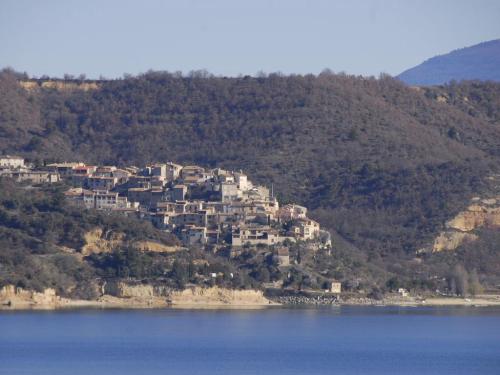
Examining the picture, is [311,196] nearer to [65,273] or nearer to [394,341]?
[65,273]

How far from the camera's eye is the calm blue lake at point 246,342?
206ft

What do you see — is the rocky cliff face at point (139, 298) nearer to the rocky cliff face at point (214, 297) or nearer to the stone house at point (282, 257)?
the rocky cliff face at point (214, 297)

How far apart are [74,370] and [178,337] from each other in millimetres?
12376

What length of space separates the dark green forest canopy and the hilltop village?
23.6 ft

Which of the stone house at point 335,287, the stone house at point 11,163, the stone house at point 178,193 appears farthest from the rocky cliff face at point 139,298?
the stone house at point 11,163

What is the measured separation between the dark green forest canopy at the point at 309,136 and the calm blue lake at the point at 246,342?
101 ft

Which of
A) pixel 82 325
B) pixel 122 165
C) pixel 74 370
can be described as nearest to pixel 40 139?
pixel 122 165

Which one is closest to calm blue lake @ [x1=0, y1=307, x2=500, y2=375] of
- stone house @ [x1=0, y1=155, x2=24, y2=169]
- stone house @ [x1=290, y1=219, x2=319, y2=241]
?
stone house @ [x1=290, y1=219, x2=319, y2=241]

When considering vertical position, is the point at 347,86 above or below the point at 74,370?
above

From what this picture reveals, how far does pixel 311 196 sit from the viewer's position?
12425cm

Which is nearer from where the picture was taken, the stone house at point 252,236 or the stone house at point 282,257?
the stone house at point 282,257

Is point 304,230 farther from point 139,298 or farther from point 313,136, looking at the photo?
point 313,136

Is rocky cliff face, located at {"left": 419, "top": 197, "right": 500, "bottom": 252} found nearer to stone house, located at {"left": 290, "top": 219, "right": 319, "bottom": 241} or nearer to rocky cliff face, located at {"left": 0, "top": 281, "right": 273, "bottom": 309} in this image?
stone house, located at {"left": 290, "top": 219, "right": 319, "bottom": 241}

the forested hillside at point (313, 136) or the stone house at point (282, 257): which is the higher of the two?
the forested hillside at point (313, 136)
